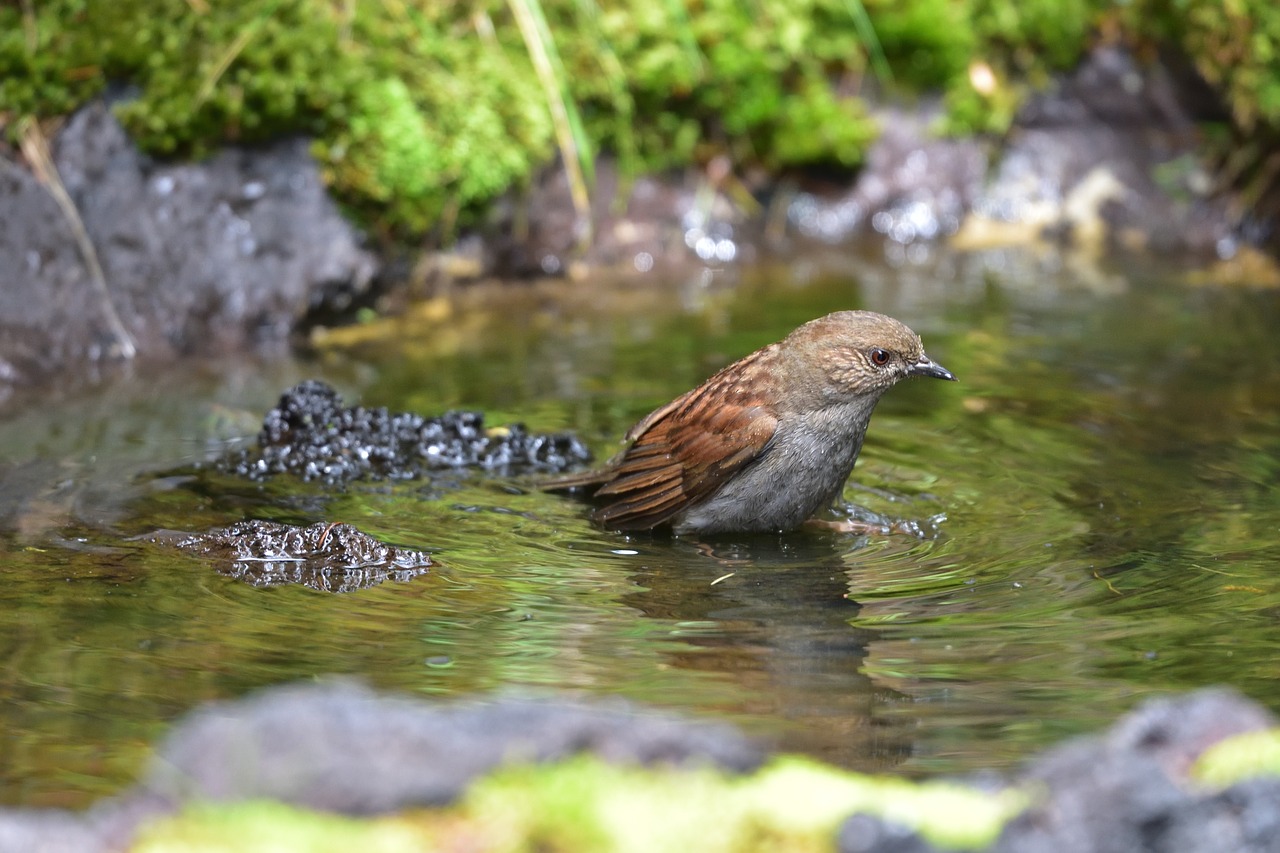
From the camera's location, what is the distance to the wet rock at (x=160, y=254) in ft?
23.6

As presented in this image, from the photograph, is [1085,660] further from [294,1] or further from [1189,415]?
[294,1]

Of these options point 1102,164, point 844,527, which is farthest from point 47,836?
point 1102,164

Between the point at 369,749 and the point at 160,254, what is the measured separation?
5.86 meters

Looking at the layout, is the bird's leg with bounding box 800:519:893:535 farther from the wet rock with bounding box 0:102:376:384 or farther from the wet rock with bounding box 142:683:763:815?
the wet rock with bounding box 0:102:376:384

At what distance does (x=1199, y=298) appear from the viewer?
9148 mm

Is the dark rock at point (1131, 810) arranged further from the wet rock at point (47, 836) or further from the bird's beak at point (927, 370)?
the bird's beak at point (927, 370)

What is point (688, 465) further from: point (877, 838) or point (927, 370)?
point (877, 838)

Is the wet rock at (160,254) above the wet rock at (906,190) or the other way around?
above

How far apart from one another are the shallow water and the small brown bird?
0.50ft

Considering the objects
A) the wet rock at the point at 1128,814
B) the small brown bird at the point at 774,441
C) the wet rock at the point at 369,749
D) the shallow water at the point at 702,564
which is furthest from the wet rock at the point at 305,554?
the wet rock at the point at 1128,814

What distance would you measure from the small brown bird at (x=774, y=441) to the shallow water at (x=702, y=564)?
15 cm

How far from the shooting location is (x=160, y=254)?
7.69m

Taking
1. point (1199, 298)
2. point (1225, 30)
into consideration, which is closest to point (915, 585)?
point (1199, 298)

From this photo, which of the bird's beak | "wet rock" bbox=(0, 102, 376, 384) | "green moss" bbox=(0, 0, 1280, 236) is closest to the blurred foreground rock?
the bird's beak
